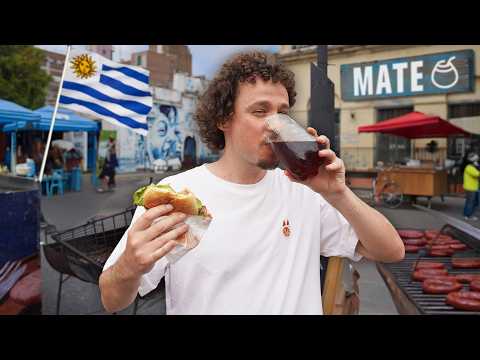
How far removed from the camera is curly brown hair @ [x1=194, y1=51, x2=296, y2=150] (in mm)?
1642

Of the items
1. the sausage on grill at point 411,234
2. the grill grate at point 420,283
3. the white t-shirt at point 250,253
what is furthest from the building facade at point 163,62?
the white t-shirt at point 250,253

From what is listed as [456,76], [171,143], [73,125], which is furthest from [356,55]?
[73,125]

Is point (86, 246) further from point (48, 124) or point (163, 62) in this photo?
point (163, 62)

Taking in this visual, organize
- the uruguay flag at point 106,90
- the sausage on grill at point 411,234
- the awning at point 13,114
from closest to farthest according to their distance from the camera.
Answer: the uruguay flag at point 106,90 < the sausage on grill at point 411,234 < the awning at point 13,114

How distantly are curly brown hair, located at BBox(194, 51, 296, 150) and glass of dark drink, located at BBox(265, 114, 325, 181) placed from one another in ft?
1.09

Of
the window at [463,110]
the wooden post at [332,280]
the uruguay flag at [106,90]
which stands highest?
the window at [463,110]

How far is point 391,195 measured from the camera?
11180 millimetres

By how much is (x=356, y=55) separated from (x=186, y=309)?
17532 millimetres

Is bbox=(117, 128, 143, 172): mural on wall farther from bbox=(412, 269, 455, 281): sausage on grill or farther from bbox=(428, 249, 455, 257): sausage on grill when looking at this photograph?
bbox=(412, 269, 455, 281): sausage on grill

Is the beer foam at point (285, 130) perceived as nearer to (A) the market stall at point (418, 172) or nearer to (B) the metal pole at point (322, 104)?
(B) the metal pole at point (322, 104)

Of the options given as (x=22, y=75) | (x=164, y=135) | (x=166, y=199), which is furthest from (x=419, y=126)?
(x=22, y=75)

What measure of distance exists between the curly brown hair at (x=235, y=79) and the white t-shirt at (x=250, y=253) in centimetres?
27

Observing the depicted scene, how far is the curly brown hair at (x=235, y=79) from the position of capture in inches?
64.6
